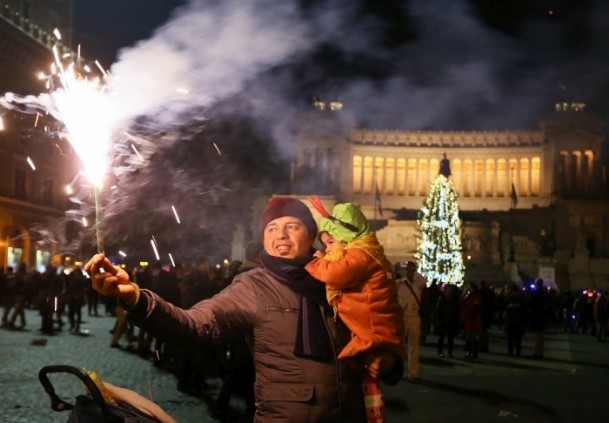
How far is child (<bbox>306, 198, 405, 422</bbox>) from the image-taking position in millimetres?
3662

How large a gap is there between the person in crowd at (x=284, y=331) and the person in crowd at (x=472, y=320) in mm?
12587

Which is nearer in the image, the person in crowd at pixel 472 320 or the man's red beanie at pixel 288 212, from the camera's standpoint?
the man's red beanie at pixel 288 212

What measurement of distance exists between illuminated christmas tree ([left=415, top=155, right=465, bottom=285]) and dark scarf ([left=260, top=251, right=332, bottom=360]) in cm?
3519

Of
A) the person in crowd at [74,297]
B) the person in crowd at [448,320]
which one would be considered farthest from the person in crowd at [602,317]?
the person in crowd at [74,297]

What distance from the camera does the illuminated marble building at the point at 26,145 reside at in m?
35.4

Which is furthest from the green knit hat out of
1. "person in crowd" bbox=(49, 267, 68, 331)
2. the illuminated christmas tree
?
the illuminated christmas tree

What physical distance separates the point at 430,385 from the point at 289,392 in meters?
8.44

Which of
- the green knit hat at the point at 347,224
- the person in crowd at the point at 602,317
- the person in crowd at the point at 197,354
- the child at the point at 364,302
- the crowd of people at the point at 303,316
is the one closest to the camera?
the crowd of people at the point at 303,316

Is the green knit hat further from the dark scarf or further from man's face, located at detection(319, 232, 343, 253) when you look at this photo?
the dark scarf

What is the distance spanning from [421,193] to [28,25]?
52646 millimetres

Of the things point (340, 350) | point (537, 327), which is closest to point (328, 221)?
point (340, 350)

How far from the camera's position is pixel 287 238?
385cm

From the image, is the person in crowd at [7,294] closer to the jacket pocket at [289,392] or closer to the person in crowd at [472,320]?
the person in crowd at [472,320]

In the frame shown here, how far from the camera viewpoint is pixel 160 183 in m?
41.8
